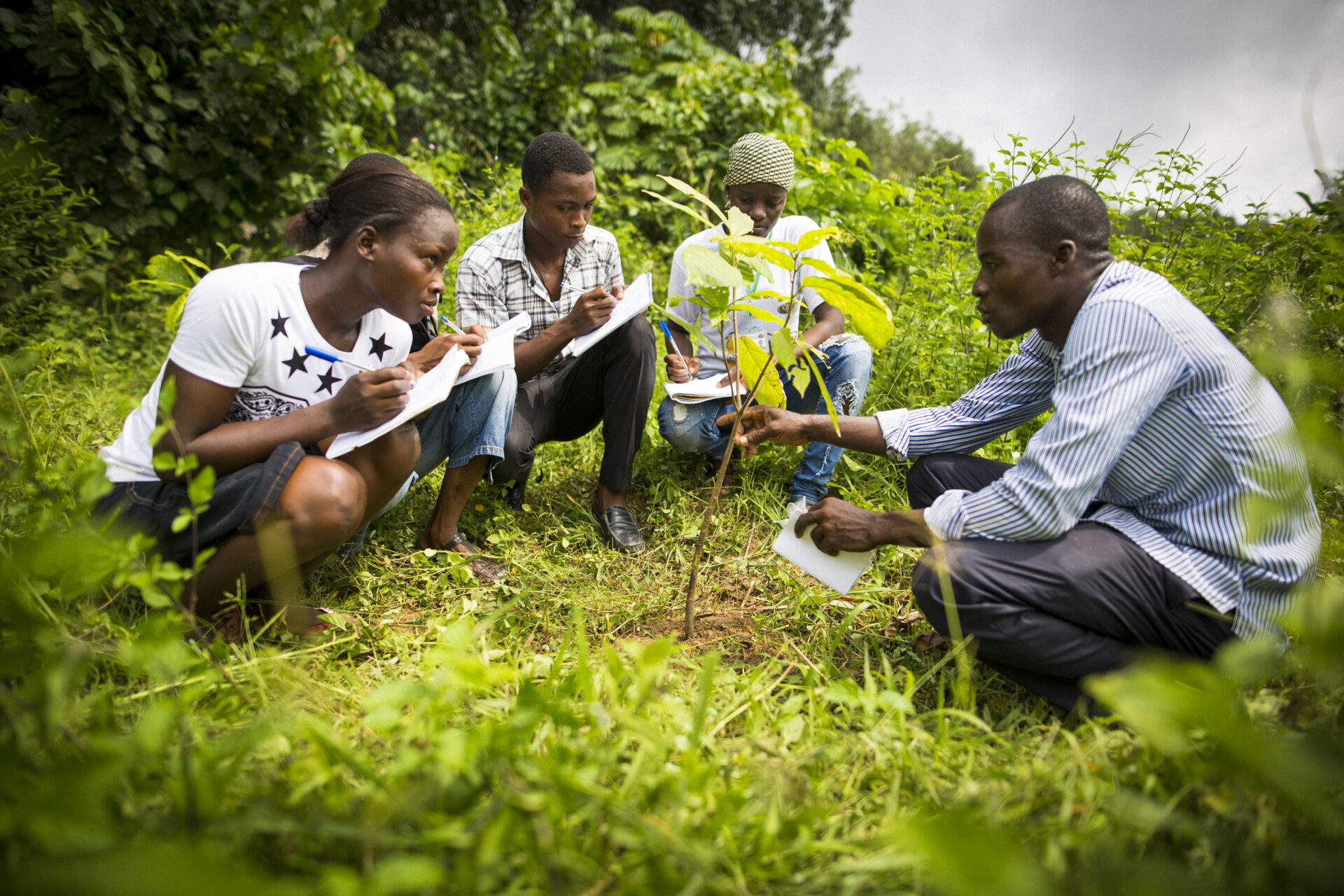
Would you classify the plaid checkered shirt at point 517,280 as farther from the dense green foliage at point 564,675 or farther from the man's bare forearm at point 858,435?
the man's bare forearm at point 858,435

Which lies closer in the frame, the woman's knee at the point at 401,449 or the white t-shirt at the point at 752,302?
the woman's knee at the point at 401,449

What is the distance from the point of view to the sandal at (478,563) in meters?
2.36

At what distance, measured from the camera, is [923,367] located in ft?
10.5

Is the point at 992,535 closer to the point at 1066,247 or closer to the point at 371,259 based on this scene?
the point at 1066,247

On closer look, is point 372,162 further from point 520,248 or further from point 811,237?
point 811,237

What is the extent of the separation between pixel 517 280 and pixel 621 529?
104 centimetres

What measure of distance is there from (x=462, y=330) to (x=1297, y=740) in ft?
7.71

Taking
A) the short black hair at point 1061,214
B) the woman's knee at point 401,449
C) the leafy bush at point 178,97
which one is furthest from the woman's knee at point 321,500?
the leafy bush at point 178,97

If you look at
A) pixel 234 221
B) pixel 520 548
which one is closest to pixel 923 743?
pixel 520 548

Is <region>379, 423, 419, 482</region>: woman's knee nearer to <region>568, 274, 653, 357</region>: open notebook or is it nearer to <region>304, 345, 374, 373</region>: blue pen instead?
<region>304, 345, 374, 373</region>: blue pen

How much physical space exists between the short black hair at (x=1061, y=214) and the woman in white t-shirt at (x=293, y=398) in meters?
1.50

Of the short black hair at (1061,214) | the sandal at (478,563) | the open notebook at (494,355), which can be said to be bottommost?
the sandal at (478,563)

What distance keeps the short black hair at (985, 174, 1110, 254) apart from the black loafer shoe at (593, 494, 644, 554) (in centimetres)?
156

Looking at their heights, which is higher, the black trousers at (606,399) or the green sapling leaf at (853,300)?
the green sapling leaf at (853,300)
